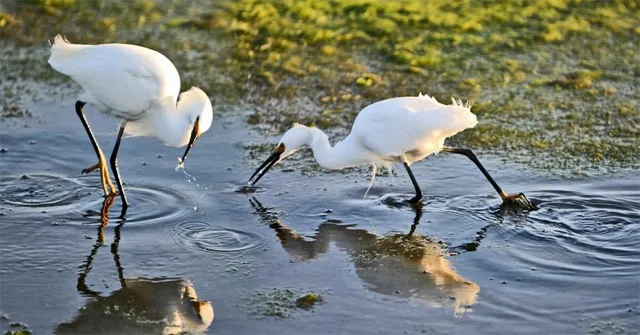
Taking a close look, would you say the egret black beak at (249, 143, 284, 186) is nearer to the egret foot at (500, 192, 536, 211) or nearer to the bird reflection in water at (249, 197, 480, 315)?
the bird reflection in water at (249, 197, 480, 315)

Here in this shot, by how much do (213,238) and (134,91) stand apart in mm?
1436

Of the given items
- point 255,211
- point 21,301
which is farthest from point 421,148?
point 21,301

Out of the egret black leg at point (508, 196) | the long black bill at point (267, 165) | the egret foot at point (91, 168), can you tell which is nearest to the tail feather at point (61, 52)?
the egret foot at point (91, 168)

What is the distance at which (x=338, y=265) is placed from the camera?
6414mm

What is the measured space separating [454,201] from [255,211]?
148 cm

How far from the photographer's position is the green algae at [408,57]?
9156 millimetres

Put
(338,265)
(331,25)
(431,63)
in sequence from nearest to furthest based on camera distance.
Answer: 1. (338,265)
2. (431,63)
3. (331,25)

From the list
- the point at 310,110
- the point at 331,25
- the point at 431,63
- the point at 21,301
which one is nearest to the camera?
the point at 21,301

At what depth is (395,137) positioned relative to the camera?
736 cm

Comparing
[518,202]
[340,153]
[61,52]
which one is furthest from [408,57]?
[61,52]

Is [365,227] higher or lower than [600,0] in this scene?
lower

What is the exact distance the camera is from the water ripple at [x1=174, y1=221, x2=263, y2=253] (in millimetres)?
6652

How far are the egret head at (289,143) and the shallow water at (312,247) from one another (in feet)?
0.70

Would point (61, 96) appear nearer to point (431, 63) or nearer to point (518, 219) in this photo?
point (431, 63)
